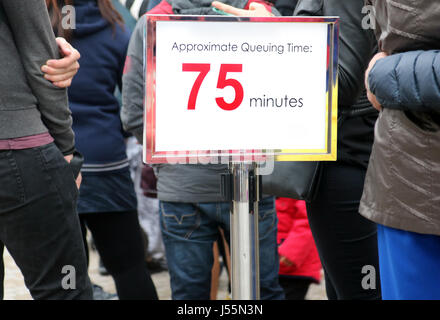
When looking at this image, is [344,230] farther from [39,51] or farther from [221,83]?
[39,51]

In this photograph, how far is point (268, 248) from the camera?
2.14 metres

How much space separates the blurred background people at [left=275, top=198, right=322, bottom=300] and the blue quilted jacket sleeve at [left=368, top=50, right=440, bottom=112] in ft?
5.68

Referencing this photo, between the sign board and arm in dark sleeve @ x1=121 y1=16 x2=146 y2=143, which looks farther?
arm in dark sleeve @ x1=121 y1=16 x2=146 y2=143

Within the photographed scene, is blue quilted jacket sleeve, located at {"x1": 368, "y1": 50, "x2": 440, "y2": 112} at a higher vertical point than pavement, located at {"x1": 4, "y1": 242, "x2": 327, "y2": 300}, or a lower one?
higher

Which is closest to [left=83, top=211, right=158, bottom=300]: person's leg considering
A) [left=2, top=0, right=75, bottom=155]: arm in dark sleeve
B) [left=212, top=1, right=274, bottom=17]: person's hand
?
[left=2, top=0, right=75, bottom=155]: arm in dark sleeve

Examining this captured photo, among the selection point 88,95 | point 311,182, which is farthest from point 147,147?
point 88,95

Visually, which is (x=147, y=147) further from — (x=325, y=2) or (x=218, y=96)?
(x=325, y=2)

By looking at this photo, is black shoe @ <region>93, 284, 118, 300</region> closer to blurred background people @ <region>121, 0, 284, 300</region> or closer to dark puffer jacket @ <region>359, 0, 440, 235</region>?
blurred background people @ <region>121, 0, 284, 300</region>

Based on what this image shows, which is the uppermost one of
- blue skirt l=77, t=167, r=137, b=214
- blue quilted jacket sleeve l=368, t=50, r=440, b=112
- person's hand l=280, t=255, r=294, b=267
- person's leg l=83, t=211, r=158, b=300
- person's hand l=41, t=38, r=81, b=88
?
person's hand l=41, t=38, r=81, b=88

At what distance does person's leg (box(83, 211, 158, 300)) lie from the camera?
2490 millimetres

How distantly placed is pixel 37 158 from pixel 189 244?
74 cm

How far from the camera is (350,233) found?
174 cm

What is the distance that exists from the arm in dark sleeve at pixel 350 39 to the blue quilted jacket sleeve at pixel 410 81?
0.34m
